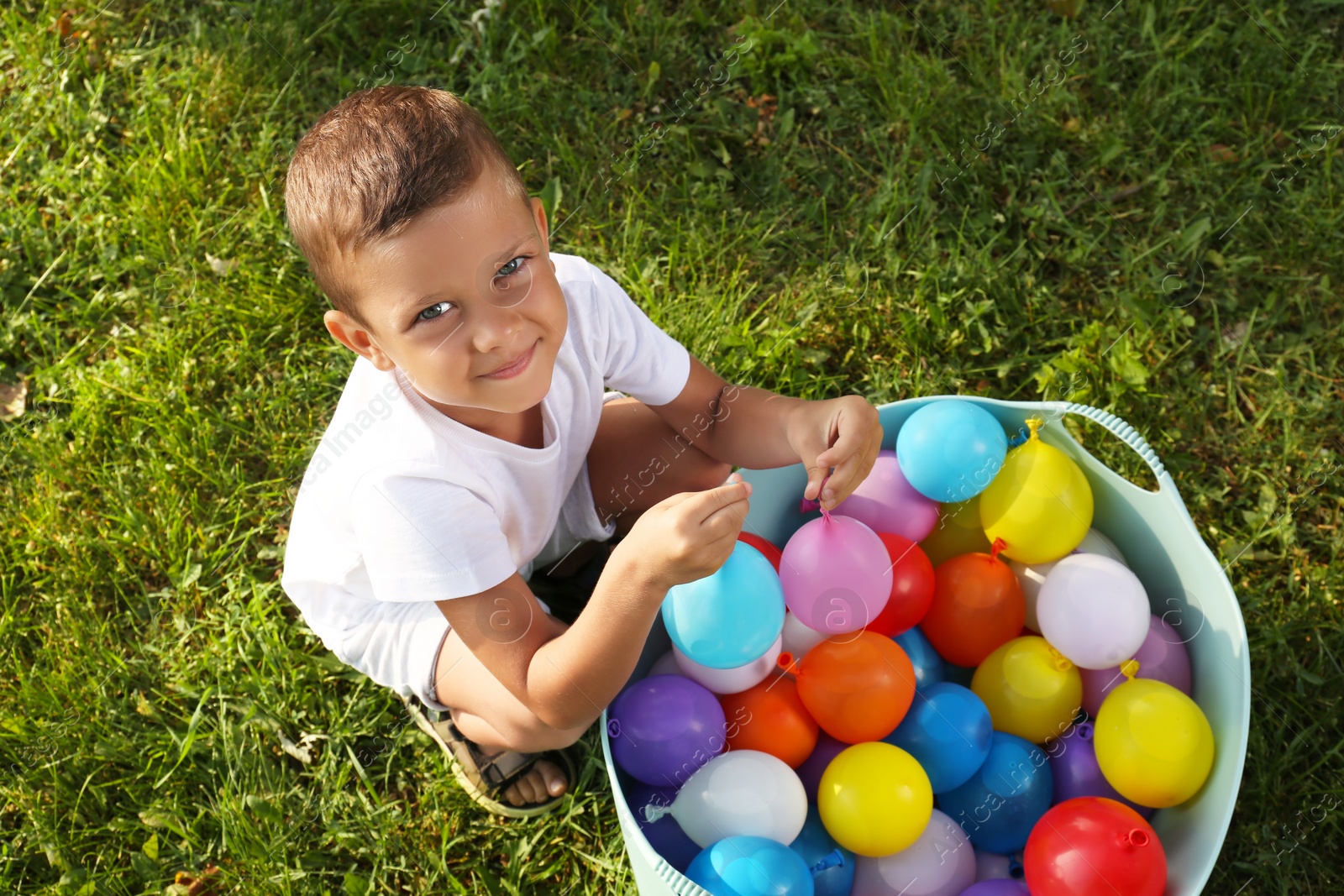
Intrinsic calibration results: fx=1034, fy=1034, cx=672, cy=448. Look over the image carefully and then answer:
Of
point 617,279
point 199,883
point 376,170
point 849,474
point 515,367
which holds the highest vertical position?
point 376,170

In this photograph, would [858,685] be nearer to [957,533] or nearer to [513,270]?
[957,533]

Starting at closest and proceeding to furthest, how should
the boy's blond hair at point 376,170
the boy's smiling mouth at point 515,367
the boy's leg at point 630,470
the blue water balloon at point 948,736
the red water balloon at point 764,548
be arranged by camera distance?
the boy's blond hair at point 376,170 < the boy's smiling mouth at point 515,367 < the blue water balloon at point 948,736 < the red water balloon at point 764,548 < the boy's leg at point 630,470

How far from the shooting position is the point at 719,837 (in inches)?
55.1

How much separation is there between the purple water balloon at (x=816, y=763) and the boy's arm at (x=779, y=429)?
40 cm

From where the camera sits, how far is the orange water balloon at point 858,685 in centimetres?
145

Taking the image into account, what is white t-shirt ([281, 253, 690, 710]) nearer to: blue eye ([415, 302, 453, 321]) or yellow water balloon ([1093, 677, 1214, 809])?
blue eye ([415, 302, 453, 321])

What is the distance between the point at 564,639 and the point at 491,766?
0.47 meters

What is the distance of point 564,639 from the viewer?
4.35 ft

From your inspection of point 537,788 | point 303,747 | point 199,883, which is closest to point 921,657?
point 537,788

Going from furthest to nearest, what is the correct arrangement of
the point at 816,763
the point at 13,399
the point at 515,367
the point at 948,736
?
the point at 13,399 < the point at 816,763 < the point at 948,736 < the point at 515,367

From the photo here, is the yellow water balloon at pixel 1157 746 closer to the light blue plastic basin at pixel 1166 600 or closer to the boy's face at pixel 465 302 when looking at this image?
the light blue plastic basin at pixel 1166 600

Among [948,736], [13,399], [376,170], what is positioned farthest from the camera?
[13,399]

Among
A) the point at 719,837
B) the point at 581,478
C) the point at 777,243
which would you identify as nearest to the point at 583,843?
the point at 719,837

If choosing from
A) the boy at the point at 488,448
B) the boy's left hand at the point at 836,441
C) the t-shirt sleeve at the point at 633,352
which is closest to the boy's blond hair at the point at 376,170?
the boy at the point at 488,448
